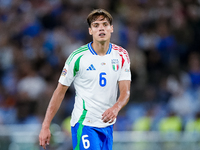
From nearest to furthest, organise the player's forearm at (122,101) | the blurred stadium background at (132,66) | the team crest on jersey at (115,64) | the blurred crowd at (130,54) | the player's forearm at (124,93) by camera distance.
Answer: the player's forearm at (122,101) < the player's forearm at (124,93) < the team crest on jersey at (115,64) < the blurred stadium background at (132,66) < the blurred crowd at (130,54)

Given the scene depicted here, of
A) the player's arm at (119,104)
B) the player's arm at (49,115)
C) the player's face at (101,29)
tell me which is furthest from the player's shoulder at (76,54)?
the player's arm at (119,104)

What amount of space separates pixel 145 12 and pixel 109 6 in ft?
3.68

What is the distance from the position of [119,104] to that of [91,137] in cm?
59

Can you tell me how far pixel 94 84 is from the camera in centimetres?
513

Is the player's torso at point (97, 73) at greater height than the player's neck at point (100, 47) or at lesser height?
lesser

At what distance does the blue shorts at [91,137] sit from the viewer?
200 inches

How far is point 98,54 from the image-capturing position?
206 inches

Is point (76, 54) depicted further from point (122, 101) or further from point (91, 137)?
point (91, 137)

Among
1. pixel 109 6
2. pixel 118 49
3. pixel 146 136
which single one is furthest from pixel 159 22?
pixel 118 49

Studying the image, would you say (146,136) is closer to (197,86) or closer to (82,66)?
(197,86)

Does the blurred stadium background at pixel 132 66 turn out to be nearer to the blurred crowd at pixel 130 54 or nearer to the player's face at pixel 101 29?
the blurred crowd at pixel 130 54

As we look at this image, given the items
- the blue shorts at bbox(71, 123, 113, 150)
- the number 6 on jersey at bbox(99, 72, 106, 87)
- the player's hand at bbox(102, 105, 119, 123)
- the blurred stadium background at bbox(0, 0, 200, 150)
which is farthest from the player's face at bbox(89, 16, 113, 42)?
the blurred stadium background at bbox(0, 0, 200, 150)

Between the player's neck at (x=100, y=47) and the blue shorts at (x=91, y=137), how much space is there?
960mm

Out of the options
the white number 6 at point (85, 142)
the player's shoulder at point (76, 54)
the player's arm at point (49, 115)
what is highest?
the player's shoulder at point (76, 54)
